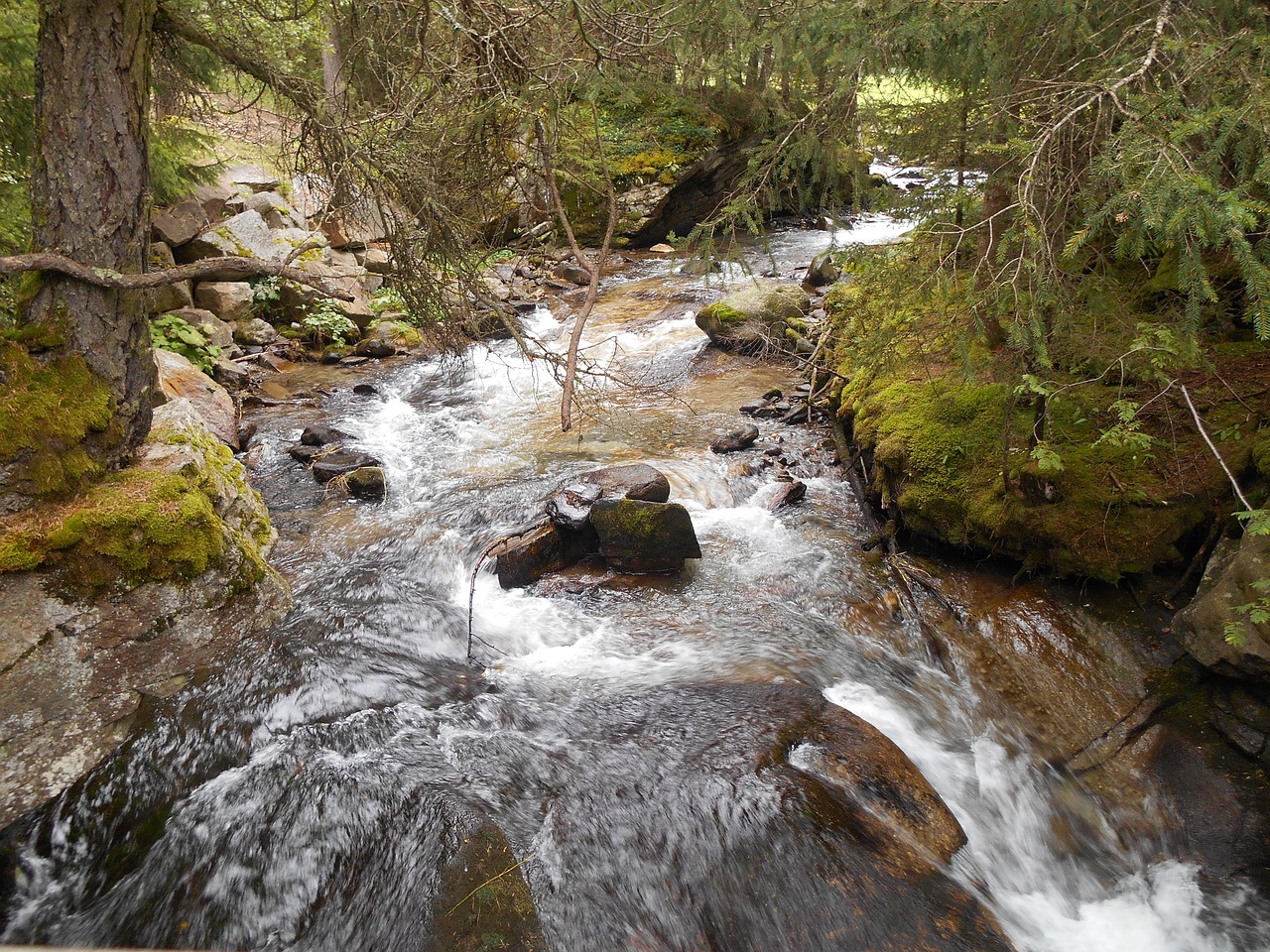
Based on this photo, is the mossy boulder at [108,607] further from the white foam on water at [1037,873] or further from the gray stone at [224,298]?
the gray stone at [224,298]

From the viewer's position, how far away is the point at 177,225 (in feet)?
34.9

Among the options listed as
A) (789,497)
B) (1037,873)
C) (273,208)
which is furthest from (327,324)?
(1037,873)

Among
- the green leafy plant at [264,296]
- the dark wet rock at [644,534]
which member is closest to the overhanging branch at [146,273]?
the dark wet rock at [644,534]

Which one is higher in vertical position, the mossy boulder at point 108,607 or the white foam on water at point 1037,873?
the mossy boulder at point 108,607

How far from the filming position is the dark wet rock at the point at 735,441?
844cm

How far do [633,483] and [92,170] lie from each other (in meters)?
4.73

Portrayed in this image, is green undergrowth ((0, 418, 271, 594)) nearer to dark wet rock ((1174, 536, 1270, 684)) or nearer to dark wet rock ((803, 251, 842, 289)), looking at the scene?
dark wet rock ((1174, 536, 1270, 684))

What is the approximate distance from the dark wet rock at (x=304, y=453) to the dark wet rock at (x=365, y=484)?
37.6 inches

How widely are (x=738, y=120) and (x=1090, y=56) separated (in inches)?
660

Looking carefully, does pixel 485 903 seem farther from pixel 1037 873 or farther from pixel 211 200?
A: pixel 211 200

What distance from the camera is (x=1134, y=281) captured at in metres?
5.72

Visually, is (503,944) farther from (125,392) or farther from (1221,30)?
(1221,30)

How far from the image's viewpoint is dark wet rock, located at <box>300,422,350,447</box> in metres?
8.70

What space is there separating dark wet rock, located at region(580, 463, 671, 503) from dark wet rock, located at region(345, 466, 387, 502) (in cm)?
255
